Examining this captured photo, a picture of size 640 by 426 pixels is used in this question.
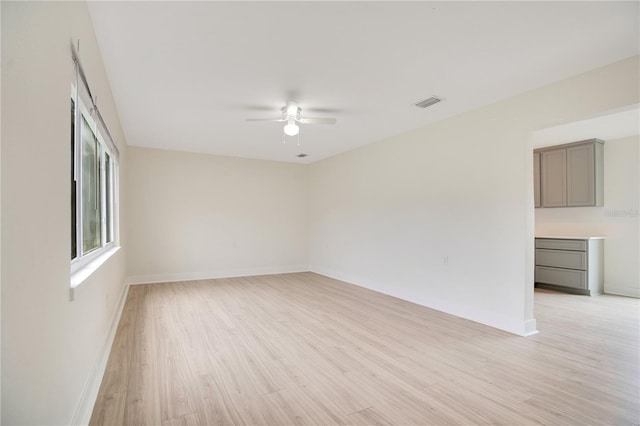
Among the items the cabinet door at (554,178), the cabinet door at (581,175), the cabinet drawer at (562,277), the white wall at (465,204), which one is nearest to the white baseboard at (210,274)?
the white wall at (465,204)

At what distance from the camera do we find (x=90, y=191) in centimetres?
266

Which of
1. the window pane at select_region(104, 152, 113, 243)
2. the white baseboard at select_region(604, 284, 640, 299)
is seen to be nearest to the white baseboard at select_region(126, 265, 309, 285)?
the window pane at select_region(104, 152, 113, 243)

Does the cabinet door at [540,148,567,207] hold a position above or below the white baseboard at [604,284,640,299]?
above

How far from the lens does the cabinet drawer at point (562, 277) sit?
514cm

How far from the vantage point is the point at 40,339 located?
1172mm

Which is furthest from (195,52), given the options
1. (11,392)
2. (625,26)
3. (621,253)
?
(621,253)

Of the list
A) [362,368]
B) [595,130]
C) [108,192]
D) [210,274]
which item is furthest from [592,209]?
[108,192]

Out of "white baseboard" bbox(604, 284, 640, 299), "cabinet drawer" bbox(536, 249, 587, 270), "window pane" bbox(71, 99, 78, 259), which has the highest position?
"window pane" bbox(71, 99, 78, 259)

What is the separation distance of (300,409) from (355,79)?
2781mm

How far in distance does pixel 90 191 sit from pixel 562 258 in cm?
686

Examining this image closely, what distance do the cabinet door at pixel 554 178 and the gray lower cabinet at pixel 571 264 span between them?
2.57 feet

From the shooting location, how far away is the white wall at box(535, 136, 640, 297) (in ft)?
16.6

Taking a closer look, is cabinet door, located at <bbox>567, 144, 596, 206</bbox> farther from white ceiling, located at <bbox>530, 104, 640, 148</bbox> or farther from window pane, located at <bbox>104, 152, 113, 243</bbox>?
window pane, located at <bbox>104, 152, 113, 243</bbox>

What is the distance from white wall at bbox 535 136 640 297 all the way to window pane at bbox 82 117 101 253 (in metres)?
7.38
